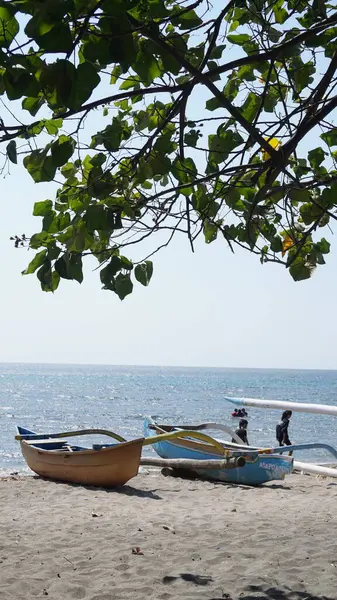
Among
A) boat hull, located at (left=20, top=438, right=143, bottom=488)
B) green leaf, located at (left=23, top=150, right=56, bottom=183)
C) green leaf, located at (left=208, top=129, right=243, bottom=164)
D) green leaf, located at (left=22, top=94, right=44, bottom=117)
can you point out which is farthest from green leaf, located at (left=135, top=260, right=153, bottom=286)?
boat hull, located at (left=20, top=438, right=143, bottom=488)

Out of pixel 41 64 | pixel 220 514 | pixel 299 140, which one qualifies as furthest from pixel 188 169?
pixel 220 514

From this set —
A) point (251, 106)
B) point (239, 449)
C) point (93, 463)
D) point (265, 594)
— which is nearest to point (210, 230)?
point (251, 106)

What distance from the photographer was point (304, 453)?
85.3 ft

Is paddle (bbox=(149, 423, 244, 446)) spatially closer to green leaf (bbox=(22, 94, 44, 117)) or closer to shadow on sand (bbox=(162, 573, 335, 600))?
shadow on sand (bbox=(162, 573, 335, 600))

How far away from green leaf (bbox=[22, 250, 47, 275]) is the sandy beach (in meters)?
2.98

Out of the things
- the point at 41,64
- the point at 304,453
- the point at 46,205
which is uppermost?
the point at 41,64

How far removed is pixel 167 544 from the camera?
7027 mm

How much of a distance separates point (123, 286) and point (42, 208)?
58cm

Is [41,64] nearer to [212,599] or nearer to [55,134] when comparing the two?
[55,134]

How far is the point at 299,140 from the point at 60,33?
1593 mm

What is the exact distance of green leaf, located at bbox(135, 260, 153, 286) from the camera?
3.53 m

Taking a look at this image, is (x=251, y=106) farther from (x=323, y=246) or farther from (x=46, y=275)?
(x=46, y=275)

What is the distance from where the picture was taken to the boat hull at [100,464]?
11.1 metres

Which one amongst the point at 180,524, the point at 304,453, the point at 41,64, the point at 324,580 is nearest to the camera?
the point at 41,64
